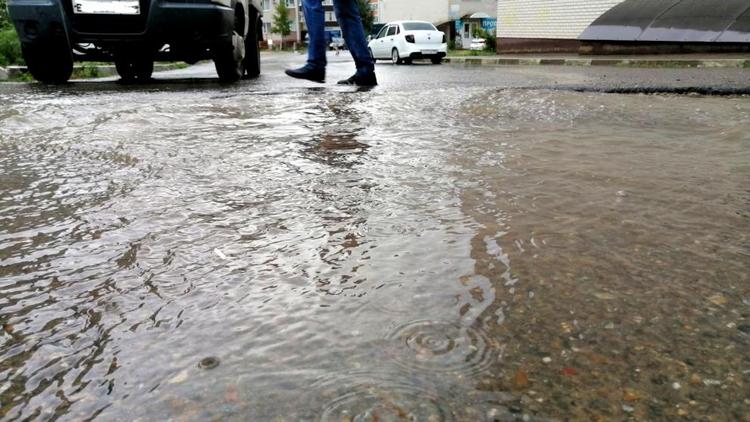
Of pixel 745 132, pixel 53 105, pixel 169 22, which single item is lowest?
pixel 745 132

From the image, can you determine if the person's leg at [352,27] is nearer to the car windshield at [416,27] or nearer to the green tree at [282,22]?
the car windshield at [416,27]

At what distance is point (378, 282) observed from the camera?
4.21 feet

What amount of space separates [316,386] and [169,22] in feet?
18.1

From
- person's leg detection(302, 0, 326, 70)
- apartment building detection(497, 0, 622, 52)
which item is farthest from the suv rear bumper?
apartment building detection(497, 0, 622, 52)

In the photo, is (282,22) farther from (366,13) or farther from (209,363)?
(209,363)

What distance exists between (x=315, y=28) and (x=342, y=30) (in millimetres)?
375

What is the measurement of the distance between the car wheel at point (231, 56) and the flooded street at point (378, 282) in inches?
158

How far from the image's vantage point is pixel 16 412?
0.85 metres

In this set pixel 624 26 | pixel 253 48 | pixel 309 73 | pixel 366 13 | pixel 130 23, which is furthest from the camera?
pixel 366 13

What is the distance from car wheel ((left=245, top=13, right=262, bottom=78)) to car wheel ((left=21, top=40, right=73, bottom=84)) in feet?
7.72

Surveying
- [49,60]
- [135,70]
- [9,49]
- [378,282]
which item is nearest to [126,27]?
[49,60]

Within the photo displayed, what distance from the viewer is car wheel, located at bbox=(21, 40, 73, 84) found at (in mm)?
6250

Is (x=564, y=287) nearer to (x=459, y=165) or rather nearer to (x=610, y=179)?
(x=610, y=179)

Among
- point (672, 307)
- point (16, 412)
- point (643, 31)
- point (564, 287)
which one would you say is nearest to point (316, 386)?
point (16, 412)
